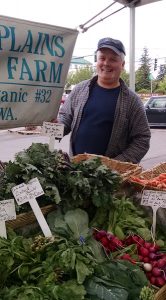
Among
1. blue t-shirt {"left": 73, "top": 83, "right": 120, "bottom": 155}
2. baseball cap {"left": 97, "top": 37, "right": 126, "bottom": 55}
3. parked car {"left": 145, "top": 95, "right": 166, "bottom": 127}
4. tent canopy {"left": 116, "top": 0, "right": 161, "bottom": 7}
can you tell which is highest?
tent canopy {"left": 116, "top": 0, "right": 161, "bottom": 7}

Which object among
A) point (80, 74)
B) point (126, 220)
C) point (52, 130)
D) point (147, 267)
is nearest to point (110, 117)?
point (52, 130)

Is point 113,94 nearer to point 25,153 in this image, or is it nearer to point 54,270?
point 25,153

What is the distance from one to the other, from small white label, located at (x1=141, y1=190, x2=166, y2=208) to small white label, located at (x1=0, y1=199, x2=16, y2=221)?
0.79m

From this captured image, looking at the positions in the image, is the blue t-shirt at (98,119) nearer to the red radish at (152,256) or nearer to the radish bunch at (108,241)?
the radish bunch at (108,241)

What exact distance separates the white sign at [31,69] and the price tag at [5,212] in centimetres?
60

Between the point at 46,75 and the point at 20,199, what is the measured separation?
872 millimetres

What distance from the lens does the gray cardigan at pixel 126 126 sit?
2928 millimetres

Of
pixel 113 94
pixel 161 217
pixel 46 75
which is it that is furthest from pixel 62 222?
pixel 113 94

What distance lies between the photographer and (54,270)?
5.05 ft

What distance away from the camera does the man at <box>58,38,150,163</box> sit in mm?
2912

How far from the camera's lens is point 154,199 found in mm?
2135

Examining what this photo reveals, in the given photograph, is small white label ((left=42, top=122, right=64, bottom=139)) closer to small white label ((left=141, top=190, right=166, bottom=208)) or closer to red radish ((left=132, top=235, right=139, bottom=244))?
small white label ((left=141, top=190, right=166, bottom=208))

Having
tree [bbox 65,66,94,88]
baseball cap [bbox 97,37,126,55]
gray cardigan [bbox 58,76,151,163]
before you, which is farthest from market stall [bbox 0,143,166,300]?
tree [bbox 65,66,94,88]

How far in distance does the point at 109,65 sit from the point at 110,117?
1.31 feet
